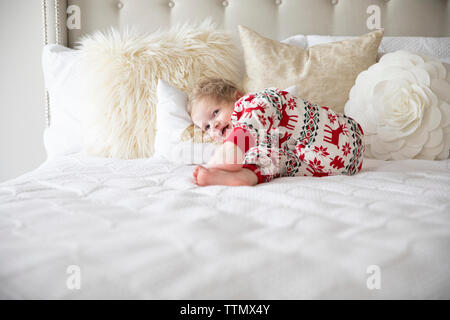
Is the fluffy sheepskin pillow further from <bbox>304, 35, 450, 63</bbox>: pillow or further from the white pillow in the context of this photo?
<bbox>304, 35, 450, 63</bbox>: pillow

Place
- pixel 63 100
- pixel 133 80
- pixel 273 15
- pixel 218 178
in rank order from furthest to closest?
1. pixel 273 15
2. pixel 63 100
3. pixel 133 80
4. pixel 218 178

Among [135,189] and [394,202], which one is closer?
[394,202]

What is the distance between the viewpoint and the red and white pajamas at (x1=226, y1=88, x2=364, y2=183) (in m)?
0.90

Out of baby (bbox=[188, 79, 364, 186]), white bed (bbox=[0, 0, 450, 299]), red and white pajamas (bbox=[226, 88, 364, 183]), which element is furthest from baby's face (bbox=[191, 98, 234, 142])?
white bed (bbox=[0, 0, 450, 299])

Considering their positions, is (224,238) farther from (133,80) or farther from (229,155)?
(133,80)

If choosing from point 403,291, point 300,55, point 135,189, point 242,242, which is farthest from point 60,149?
point 403,291

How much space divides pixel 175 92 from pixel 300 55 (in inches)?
22.4

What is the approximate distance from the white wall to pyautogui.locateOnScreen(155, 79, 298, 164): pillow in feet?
3.33

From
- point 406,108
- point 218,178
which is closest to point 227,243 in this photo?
point 218,178

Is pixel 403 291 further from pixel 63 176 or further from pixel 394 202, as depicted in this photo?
pixel 63 176

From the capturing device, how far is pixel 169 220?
0.54 meters

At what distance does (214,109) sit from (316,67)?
511mm

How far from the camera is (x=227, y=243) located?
1.48 feet

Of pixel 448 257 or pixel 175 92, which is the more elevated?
pixel 175 92
